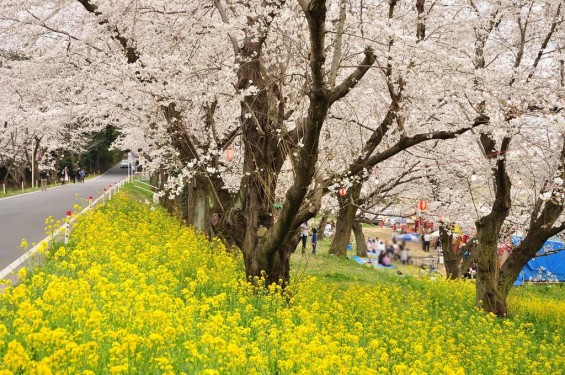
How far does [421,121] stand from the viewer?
1094 centimetres

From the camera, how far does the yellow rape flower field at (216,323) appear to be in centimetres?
465

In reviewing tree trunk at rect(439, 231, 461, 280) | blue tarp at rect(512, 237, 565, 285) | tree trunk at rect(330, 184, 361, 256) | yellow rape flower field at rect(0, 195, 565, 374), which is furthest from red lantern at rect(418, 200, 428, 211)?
blue tarp at rect(512, 237, 565, 285)

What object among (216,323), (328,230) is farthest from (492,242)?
(328,230)

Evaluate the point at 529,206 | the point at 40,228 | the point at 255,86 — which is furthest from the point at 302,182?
the point at 529,206

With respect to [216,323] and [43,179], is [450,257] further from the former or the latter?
[43,179]

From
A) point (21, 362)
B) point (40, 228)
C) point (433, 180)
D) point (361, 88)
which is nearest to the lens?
point (21, 362)

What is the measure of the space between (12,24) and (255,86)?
7.14m

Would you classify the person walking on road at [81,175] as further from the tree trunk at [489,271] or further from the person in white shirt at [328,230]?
the tree trunk at [489,271]

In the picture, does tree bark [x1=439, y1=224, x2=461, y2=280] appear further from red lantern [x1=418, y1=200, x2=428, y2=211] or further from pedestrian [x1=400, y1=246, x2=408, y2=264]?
pedestrian [x1=400, y1=246, x2=408, y2=264]

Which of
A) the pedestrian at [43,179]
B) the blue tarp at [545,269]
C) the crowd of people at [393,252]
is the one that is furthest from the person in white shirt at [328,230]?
the crowd of people at [393,252]

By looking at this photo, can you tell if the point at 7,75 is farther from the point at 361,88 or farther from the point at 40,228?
the point at 361,88

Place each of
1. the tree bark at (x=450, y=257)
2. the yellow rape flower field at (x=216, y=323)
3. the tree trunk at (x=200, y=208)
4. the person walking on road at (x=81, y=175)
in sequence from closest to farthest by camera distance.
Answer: the yellow rape flower field at (x=216, y=323) < the tree trunk at (x=200, y=208) < the tree bark at (x=450, y=257) < the person walking on road at (x=81, y=175)

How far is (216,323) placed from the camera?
17.7 ft

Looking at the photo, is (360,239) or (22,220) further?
(360,239)
